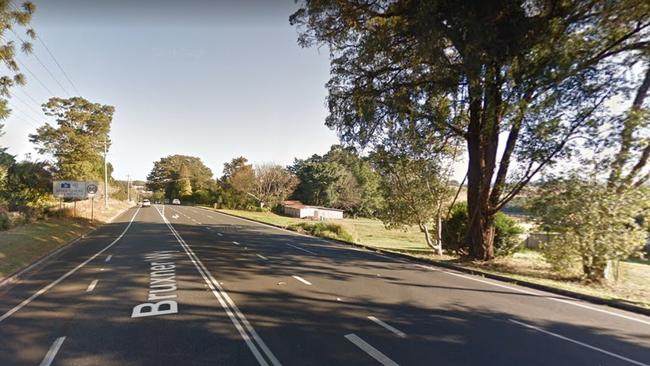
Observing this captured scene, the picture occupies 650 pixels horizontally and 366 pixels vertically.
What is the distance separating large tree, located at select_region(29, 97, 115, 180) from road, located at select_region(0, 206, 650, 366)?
105 feet

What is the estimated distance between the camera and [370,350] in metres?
5.00

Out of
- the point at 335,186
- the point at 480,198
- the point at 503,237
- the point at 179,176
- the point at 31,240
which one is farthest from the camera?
the point at 179,176

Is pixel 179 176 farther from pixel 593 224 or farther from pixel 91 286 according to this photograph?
pixel 593 224

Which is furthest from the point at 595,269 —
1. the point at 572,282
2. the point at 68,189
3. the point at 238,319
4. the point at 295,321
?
the point at 68,189

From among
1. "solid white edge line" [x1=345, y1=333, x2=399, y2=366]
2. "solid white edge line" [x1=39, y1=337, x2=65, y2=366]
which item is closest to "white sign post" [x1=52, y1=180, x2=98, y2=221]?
"solid white edge line" [x1=39, y1=337, x2=65, y2=366]

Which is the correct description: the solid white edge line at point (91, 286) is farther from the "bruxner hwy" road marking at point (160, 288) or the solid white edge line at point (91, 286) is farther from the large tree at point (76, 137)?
the large tree at point (76, 137)

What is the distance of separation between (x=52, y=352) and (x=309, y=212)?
5567 centimetres

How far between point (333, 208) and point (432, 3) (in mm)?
60813

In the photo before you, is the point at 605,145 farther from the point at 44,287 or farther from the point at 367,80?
the point at 44,287

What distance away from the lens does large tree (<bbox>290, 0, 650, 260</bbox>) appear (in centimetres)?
1127

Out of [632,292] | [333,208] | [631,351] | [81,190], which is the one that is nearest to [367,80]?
[632,292]

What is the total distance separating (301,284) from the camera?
924 centimetres

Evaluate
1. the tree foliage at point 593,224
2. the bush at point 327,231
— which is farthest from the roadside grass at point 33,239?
the tree foliage at point 593,224

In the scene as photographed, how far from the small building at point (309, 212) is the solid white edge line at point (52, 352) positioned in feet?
169
